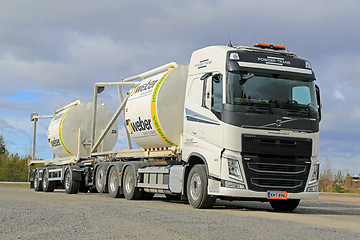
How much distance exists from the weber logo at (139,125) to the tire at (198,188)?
316 cm

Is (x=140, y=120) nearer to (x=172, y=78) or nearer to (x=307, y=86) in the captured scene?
(x=172, y=78)

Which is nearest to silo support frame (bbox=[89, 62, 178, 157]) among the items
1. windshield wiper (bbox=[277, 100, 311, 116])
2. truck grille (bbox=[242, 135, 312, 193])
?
windshield wiper (bbox=[277, 100, 311, 116])

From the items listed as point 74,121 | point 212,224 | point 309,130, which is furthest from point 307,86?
point 74,121

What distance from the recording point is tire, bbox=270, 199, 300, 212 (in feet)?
46.1

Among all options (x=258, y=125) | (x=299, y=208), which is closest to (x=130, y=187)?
(x=299, y=208)

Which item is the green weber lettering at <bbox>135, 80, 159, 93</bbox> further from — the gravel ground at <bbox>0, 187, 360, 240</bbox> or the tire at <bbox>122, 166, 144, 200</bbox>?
the gravel ground at <bbox>0, 187, 360, 240</bbox>

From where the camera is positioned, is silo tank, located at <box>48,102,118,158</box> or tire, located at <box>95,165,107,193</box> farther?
silo tank, located at <box>48,102,118,158</box>

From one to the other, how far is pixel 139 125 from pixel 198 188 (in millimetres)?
4483

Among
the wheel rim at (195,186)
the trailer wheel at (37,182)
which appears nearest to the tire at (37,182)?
the trailer wheel at (37,182)

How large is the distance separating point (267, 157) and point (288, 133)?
0.78m

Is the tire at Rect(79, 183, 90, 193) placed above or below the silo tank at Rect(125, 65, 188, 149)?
below

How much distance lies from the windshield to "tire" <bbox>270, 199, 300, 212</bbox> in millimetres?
2734

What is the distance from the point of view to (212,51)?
1356 centimetres

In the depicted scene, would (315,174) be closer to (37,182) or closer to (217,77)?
(217,77)
